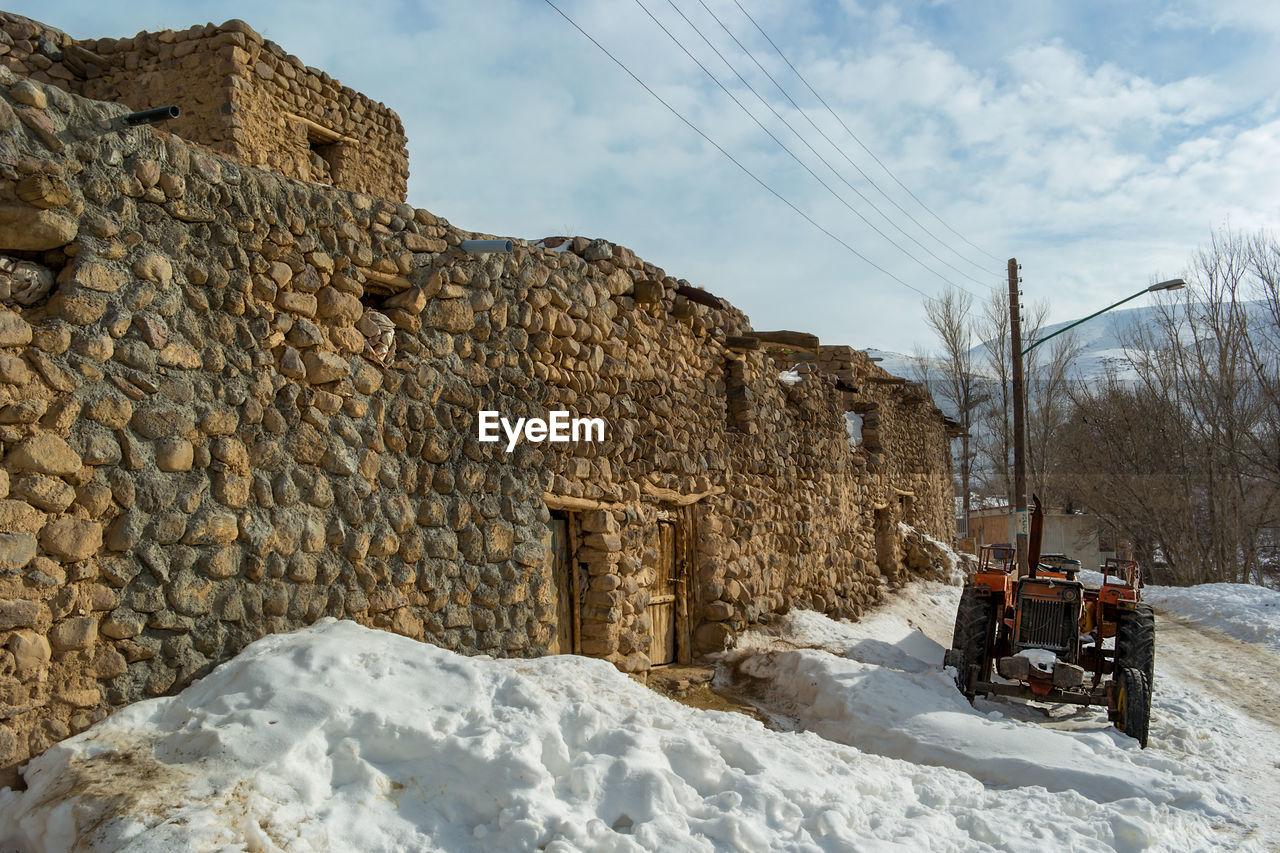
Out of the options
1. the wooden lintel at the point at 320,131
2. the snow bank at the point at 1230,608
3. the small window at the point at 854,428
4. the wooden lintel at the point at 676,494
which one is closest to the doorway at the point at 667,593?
the wooden lintel at the point at 676,494

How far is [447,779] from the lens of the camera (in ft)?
Answer: 12.7

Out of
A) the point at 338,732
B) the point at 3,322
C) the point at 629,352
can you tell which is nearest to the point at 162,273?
the point at 3,322

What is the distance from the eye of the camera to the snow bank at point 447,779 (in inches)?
135

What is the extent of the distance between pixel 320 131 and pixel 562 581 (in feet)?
17.7

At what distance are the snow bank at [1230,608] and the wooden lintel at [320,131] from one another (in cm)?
1456

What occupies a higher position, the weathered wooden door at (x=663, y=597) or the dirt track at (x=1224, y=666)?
the weathered wooden door at (x=663, y=597)

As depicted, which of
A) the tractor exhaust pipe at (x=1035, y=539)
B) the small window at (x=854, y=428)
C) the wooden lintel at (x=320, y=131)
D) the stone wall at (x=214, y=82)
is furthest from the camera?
the small window at (x=854, y=428)

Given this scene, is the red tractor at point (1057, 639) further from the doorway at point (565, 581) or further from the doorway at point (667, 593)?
the doorway at point (565, 581)

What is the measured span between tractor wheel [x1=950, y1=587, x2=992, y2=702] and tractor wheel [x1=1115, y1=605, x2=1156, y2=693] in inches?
45.1

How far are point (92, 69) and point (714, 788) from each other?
29.2ft

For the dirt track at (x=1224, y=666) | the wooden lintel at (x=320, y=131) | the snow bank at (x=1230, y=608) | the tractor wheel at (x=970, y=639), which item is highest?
the wooden lintel at (x=320, y=131)

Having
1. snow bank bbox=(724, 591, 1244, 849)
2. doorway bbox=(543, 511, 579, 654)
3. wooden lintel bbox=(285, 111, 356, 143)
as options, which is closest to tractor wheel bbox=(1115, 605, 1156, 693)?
snow bank bbox=(724, 591, 1244, 849)

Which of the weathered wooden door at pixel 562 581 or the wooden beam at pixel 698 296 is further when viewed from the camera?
the wooden beam at pixel 698 296

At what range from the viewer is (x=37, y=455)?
158 inches
